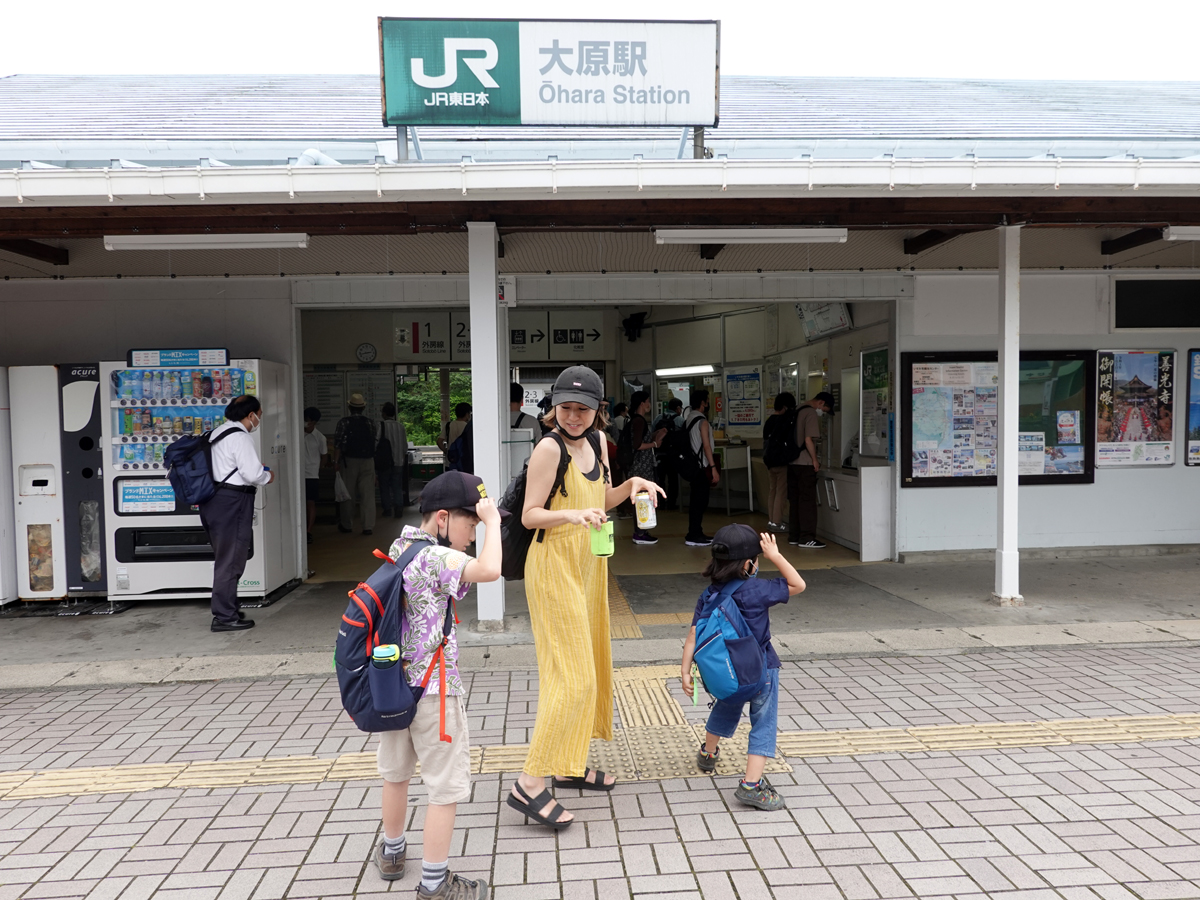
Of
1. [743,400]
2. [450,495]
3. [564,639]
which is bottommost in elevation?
[564,639]

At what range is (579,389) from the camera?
302 cm

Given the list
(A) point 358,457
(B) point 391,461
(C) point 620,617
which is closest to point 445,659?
(C) point 620,617

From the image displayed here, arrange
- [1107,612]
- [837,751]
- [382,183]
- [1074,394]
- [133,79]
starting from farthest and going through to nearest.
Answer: [133,79], [1074,394], [1107,612], [382,183], [837,751]

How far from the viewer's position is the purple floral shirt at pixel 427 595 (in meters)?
2.46

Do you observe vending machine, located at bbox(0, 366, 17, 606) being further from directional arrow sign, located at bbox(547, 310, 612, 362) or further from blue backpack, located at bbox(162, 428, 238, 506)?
directional arrow sign, located at bbox(547, 310, 612, 362)

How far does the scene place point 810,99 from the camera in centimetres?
879

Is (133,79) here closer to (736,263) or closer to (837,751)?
(736,263)

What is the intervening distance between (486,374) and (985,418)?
16.3 feet

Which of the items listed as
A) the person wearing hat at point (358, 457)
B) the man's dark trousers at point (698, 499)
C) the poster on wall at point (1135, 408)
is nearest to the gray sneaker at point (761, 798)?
the man's dark trousers at point (698, 499)

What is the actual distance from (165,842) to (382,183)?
3.39m

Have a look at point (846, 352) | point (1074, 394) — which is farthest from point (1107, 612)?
point (846, 352)

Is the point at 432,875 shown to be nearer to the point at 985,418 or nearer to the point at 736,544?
the point at 736,544

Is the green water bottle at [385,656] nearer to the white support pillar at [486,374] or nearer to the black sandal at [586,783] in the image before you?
the black sandal at [586,783]

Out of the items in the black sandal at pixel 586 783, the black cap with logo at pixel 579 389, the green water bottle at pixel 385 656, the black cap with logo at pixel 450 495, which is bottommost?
the black sandal at pixel 586 783
